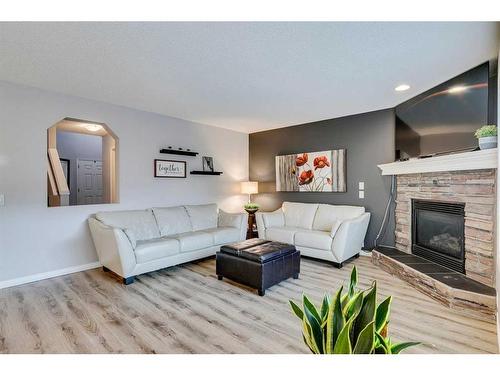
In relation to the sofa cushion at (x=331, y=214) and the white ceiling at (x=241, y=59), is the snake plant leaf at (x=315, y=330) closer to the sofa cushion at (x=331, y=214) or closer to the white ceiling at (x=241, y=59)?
the white ceiling at (x=241, y=59)

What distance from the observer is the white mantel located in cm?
237

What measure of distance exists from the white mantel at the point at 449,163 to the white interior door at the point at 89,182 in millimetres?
6877

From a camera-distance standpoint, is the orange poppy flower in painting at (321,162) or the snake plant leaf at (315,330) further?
the orange poppy flower in painting at (321,162)

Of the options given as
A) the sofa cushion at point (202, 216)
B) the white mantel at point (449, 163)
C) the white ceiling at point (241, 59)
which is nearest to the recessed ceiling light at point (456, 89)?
the white ceiling at point (241, 59)

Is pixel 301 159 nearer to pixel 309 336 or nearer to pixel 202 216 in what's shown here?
pixel 202 216

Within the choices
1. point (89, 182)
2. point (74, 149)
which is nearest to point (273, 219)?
point (89, 182)

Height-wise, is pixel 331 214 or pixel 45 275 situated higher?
pixel 331 214

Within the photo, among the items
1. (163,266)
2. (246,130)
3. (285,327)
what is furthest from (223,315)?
(246,130)

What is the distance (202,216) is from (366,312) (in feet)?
12.1

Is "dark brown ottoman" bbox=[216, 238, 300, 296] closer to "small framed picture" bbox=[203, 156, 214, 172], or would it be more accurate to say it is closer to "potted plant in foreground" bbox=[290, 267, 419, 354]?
"potted plant in foreground" bbox=[290, 267, 419, 354]

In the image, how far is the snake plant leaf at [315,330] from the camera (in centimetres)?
95

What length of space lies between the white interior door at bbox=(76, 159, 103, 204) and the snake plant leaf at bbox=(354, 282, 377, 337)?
7.37m

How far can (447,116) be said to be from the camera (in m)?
2.92

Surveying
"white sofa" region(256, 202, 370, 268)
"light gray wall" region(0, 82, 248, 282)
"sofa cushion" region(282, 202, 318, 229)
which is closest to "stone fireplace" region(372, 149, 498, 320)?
"white sofa" region(256, 202, 370, 268)
